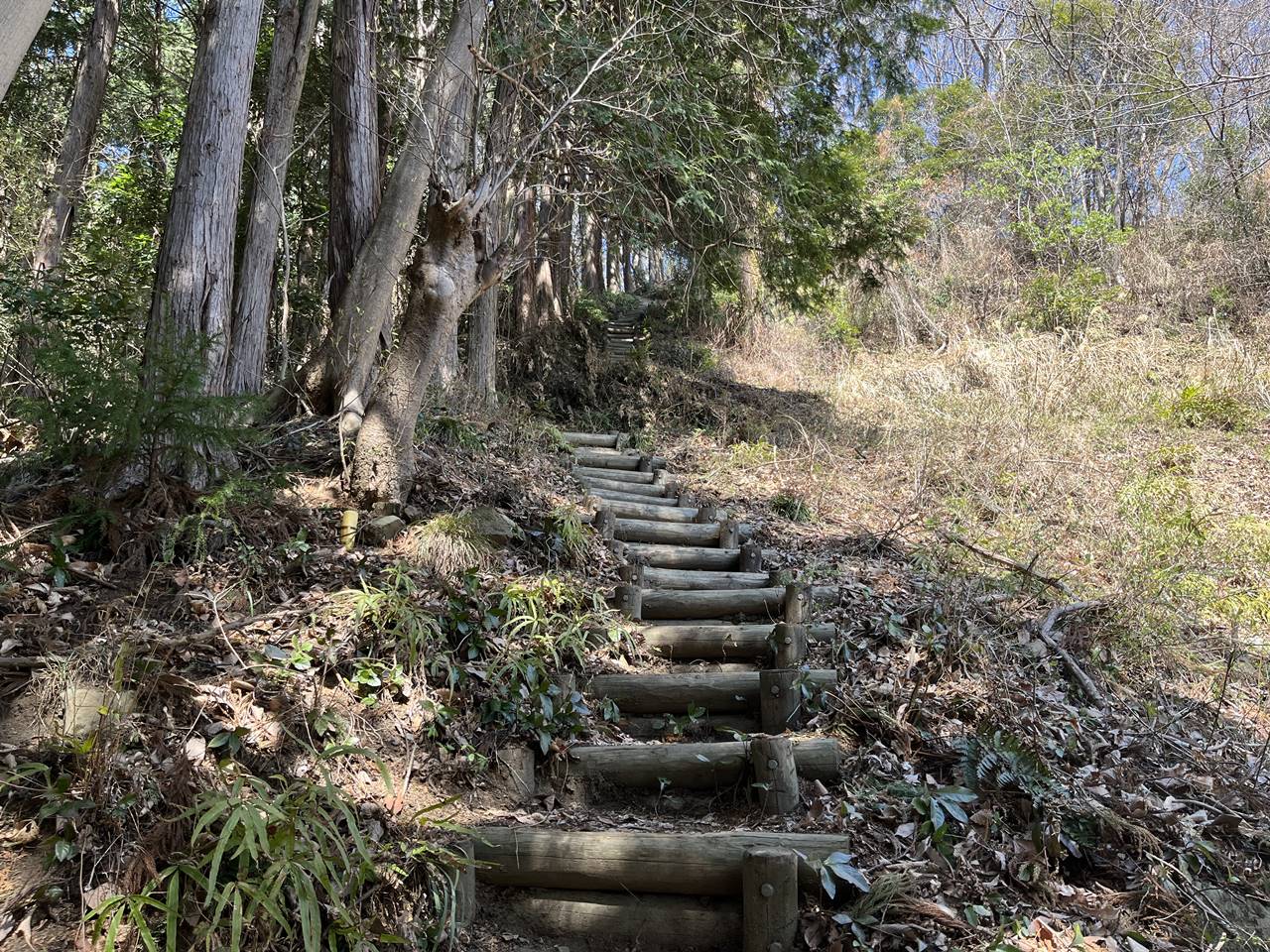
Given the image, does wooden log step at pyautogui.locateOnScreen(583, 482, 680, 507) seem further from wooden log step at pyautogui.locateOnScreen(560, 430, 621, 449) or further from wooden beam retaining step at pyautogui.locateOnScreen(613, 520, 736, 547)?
wooden log step at pyautogui.locateOnScreen(560, 430, 621, 449)

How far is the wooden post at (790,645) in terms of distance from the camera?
193 inches

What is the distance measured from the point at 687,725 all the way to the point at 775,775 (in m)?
0.87

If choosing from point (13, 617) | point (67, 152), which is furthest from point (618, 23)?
point (13, 617)

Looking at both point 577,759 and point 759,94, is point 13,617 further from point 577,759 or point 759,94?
point 759,94

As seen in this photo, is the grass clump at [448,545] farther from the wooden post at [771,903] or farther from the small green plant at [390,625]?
the wooden post at [771,903]

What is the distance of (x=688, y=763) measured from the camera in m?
4.04

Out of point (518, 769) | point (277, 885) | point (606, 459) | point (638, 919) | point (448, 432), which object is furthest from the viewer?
point (606, 459)

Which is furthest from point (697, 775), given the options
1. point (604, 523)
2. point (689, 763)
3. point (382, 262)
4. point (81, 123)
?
point (81, 123)

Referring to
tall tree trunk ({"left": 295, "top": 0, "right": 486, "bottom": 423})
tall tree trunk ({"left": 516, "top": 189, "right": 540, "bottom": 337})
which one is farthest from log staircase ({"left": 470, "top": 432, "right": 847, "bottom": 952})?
tall tree trunk ({"left": 516, "top": 189, "right": 540, "bottom": 337})

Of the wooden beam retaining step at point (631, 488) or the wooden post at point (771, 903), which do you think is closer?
the wooden post at point (771, 903)

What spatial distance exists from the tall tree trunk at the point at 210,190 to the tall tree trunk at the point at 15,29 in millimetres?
2407

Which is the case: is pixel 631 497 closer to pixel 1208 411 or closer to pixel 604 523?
pixel 604 523

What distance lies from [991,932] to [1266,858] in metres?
1.54

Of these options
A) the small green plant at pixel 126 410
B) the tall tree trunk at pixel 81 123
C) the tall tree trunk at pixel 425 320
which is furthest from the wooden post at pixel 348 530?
the tall tree trunk at pixel 81 123
